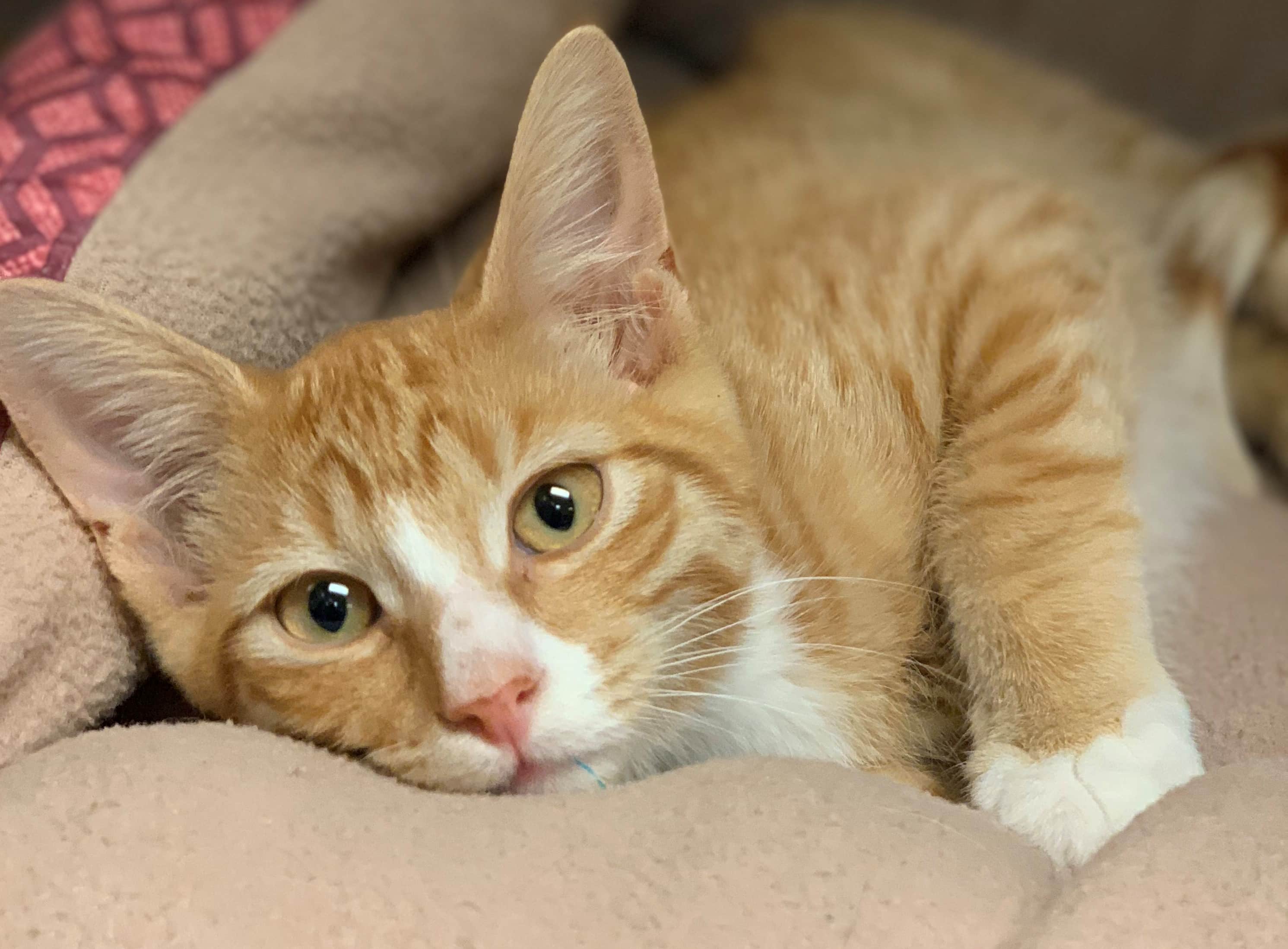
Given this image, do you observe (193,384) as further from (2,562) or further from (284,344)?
(284,344)

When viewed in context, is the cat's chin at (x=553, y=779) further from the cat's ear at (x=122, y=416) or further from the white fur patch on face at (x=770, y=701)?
the cat's ear at (x=122, y=416)

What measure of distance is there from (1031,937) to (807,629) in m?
0.34

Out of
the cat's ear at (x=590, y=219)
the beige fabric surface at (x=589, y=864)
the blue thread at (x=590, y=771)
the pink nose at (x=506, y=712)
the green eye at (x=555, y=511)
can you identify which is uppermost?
the cat's ear at (x=590, y=219)

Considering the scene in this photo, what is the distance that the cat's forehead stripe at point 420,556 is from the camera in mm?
766

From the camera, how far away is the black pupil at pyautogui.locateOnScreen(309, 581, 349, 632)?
81 cm

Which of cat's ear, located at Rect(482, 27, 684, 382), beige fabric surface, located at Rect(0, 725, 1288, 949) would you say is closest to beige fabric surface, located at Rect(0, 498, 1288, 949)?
beige fabric surface, located at Rect(0, 725, 1288, 949)

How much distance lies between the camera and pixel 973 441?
103 centimetres

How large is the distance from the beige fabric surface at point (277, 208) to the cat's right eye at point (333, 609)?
19 cm

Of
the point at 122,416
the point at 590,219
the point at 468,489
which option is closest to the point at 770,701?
the point at 468,489

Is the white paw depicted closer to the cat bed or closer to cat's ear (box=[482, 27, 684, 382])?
the cat bed

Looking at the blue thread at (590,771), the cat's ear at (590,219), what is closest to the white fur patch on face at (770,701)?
the blue thread at (590,771)

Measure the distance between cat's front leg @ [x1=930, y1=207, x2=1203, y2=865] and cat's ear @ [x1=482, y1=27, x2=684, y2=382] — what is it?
0.33 metres

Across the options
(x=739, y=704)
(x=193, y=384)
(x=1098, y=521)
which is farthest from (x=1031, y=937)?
(x=193, y=384)

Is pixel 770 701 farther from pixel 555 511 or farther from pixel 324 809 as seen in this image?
pixel 324 809
